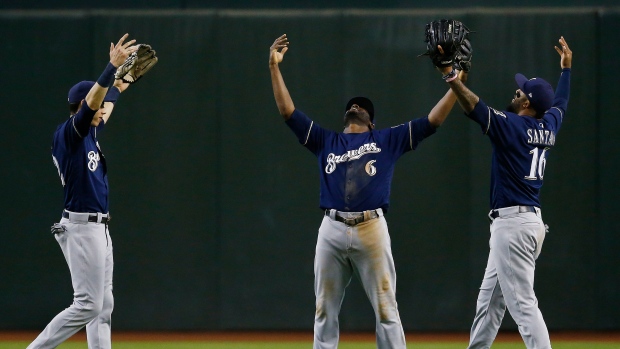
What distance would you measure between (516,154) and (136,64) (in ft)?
9.33

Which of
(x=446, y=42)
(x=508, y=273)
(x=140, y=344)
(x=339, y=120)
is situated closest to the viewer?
(x=446, y=42)

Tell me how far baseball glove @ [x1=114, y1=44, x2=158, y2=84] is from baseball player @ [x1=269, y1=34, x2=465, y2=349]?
1.20 meters

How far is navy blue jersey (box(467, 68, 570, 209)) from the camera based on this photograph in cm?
587

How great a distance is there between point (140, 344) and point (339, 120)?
273 cm

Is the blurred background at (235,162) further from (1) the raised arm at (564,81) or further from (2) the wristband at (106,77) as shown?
(2) the wristband at (106,77)

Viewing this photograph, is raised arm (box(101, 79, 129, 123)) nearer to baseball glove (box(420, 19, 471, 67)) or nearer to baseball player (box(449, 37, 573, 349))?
baseball glove (box(420, 19, 471, 67))

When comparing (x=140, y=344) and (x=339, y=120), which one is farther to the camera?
(x=339, y=120)

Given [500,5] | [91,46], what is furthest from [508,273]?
[91,46]

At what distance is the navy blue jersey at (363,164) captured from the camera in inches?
225

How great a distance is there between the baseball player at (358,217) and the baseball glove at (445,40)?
0.27 meters

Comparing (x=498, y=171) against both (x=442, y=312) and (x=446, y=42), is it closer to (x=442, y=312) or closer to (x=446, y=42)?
(x=446, y=42)

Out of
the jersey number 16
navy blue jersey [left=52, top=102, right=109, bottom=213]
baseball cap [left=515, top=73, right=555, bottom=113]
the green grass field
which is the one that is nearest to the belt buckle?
the jersey number 16

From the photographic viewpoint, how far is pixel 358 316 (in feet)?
27.2

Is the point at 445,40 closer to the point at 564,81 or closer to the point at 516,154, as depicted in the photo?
the point at 516,154
